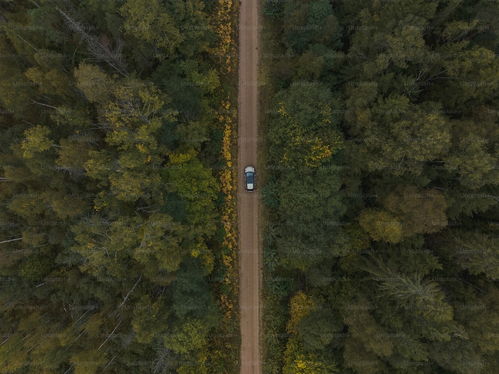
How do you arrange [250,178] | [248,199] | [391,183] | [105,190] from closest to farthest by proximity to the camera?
[391,183]
[105,190]
[250,178]
[248,199]

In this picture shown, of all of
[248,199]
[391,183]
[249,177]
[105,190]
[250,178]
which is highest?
[249,177]

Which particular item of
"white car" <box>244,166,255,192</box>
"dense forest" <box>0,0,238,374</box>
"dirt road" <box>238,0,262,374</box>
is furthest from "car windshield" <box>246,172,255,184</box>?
"dense forest" <box>0,0,238,374</box>

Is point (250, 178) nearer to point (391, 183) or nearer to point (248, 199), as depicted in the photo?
point (248, 199)

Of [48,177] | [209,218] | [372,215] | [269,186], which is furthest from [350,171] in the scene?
[48,177]

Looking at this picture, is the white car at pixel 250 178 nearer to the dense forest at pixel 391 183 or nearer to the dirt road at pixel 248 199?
the dirt road at pixel 248 199

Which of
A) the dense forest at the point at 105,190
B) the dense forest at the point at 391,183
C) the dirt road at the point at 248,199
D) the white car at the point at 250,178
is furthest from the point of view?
the dirt road at the point at 248,199

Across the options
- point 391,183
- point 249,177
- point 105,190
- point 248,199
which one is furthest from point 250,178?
point 105,190

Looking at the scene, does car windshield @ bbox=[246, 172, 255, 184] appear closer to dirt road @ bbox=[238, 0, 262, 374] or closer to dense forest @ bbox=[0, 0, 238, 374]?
dirt road @ bbox=[238, 0, 262, 374]

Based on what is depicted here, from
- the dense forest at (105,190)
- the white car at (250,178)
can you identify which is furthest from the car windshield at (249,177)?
the dense forest at (105,190)
